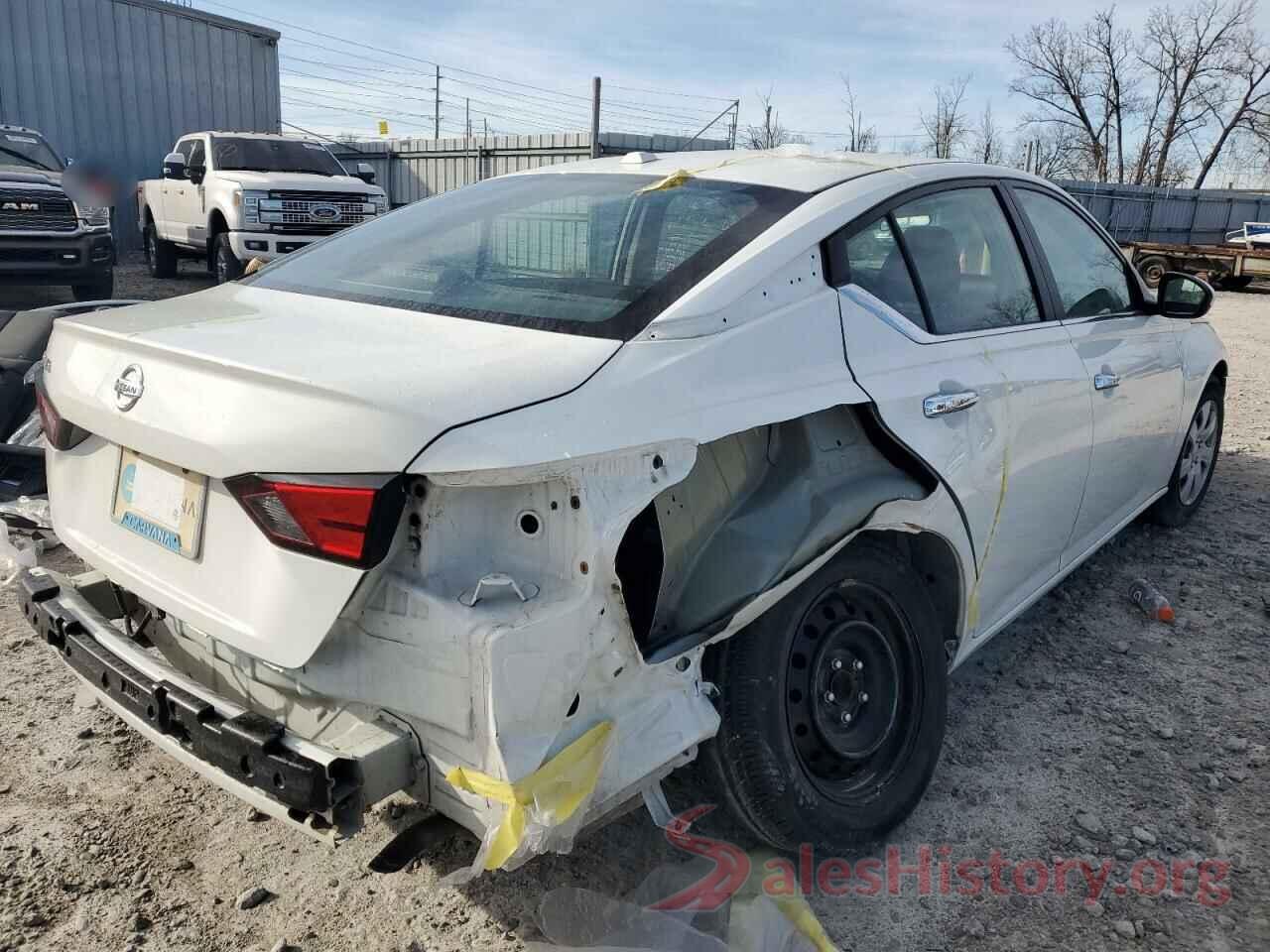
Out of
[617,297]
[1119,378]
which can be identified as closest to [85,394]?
[617,297]

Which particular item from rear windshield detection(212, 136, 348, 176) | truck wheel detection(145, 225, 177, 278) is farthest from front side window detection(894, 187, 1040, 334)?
truck wheel detection(145, 225, 177, 278)

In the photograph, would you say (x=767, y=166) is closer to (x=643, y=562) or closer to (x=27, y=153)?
(x=643, y=562)

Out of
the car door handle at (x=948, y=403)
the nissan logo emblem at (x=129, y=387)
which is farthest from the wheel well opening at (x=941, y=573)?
the nissan logo emblem at (x=129, y=387)

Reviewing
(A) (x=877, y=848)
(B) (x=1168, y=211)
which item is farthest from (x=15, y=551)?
(B) (x=1168, y=211)

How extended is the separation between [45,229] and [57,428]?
9.56 meters

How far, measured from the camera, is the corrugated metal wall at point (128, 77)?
17172 mm

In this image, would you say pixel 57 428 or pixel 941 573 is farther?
pixel 941 573

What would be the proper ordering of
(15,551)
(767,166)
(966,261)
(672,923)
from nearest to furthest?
(672,923) → (767,166) → (966,261) → (15,551)

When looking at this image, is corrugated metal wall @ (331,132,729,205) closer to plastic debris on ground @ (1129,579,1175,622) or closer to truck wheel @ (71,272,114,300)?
truck wheel @ (71,272,114,300)

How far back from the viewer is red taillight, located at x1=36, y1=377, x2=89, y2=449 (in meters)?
2.40

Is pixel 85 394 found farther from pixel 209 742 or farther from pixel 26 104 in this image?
pixel 26 104

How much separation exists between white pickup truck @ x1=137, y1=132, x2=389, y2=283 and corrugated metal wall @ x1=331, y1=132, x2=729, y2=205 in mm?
2310

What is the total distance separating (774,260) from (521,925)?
1.63 meters

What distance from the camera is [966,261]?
307 centimetres
